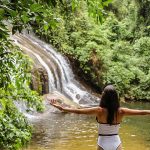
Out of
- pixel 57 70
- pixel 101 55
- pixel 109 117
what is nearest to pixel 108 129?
pixel 109 117

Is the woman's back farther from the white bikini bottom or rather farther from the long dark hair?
the white bikini bottom

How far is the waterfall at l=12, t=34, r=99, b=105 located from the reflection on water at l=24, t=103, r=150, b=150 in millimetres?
3004

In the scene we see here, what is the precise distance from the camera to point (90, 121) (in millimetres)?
14273

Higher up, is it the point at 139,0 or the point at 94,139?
the point at 139,0

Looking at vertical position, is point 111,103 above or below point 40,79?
below

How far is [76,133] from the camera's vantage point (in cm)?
1188

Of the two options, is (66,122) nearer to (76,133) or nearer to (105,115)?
(76,133)

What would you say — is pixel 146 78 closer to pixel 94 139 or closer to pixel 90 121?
pixel 90 121

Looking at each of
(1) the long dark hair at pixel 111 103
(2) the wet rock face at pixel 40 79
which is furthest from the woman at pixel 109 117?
(2) the wet rock face at pixel 40 79

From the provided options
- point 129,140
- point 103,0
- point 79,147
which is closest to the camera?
point 103,0

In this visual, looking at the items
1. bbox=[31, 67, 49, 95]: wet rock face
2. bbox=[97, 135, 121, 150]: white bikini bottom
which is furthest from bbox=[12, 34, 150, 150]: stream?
bbox=[97, 135, 121, 150]: white bikini bottom

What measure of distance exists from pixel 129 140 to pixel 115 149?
7.05 metres

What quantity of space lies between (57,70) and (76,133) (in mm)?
7297

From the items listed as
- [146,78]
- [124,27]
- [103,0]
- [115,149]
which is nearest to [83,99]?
[146,78]
